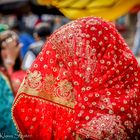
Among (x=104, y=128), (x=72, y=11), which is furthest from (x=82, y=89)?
(x=72, y=11)

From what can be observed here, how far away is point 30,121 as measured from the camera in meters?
3.48

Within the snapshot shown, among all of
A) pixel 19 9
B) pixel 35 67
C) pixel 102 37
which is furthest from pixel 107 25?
pixel 19 9

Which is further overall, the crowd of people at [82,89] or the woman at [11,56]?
the woman at [11,56]

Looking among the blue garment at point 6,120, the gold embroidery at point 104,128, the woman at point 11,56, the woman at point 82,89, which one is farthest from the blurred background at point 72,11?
the gold embroidery at point 104,128

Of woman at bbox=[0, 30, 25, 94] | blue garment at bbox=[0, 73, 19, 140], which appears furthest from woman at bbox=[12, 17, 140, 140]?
woman at bbox=[0, 30, 25, 94]

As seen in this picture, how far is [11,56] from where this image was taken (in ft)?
18.3

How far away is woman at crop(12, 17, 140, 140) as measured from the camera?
3.18 meters

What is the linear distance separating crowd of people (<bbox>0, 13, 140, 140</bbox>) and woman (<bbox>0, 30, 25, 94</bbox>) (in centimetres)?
156

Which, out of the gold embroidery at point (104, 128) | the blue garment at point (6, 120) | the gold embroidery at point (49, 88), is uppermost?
the gold embroidery at point (49, 88)

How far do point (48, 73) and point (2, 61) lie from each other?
184cm

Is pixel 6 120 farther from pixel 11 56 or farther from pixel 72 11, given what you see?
pixel 11 56

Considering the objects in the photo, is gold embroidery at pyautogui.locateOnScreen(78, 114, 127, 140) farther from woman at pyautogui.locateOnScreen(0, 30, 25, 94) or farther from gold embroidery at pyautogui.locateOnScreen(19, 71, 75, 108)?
woman at pyautogui.locateOnScreen(0, 30, 25, 94)

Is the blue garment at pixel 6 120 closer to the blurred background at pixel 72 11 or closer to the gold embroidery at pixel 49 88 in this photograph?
the gold embroidery at pixel 49 88

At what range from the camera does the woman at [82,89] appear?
318 centimetres
